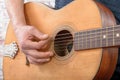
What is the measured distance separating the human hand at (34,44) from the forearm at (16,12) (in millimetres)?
62

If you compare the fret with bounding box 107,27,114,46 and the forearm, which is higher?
the forearm

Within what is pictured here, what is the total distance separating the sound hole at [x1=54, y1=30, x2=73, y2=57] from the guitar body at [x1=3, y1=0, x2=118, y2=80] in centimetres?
1

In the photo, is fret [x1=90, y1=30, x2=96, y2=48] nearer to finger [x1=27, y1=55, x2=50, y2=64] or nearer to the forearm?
finger [x1=27, y1=55, x2=50, y2=64]

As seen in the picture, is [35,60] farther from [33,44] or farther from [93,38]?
[93,38]

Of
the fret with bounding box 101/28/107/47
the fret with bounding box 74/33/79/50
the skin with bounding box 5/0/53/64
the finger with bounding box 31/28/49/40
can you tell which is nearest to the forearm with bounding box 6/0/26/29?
the skin with bounding box 5/0/53/64

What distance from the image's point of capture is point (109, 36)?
75 cm

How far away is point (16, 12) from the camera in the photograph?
116 cm

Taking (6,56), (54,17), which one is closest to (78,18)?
(54,17)

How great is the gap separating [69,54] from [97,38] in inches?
5.3

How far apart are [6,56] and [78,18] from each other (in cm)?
45

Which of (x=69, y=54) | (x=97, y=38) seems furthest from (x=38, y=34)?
(x=97, y=38)

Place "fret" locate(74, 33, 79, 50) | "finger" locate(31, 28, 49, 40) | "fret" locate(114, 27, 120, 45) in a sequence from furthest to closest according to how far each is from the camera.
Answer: "finger" locate(31, 28, 49, 40), "fret" locate(74, 33, 79, 50), "fret" locate(114, 27, 120, 45)

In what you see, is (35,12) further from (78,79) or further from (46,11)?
(78,79)

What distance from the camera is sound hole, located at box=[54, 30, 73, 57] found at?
36.8 inches
